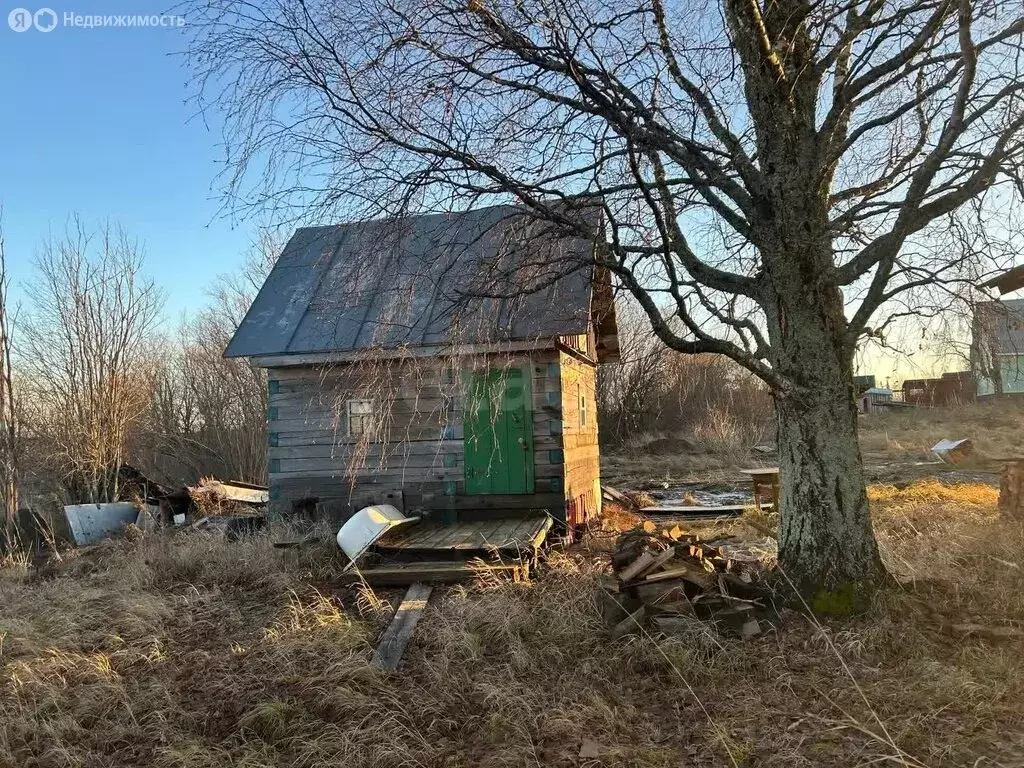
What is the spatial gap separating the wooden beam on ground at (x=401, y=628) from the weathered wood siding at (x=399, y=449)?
2902 mm

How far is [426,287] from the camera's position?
23.5ft

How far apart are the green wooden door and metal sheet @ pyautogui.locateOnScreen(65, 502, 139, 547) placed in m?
8.32

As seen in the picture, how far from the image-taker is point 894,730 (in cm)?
388

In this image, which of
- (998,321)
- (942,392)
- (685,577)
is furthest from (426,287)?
(942,392)

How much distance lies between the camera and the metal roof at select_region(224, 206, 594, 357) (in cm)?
591

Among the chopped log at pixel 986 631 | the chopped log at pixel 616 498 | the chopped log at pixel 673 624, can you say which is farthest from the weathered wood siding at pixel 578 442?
the chopped log at pixel 986 631

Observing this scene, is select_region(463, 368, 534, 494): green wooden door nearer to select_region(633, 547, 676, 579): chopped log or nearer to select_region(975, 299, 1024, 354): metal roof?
select_region(633, 547, 676, 579): chopped log

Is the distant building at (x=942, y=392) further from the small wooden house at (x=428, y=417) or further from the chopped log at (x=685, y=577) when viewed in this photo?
the chopped log at (x=685, y=577)

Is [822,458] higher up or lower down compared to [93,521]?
higher up

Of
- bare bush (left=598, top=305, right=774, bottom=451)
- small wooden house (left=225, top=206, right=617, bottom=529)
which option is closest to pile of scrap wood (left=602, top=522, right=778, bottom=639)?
small wooden house (left=225, top=206, right=617, bottom=529)

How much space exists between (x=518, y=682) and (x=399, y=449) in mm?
6089

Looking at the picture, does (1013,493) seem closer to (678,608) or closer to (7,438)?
(678,608)

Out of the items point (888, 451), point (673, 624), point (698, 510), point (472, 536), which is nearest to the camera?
point (673, 624)

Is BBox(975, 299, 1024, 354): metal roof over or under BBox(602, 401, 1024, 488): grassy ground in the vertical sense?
over
